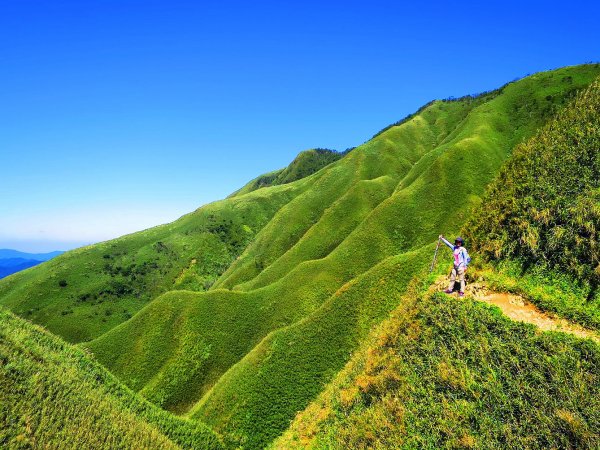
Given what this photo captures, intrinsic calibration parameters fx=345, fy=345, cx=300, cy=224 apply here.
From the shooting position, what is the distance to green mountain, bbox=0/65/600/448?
46.0 metres

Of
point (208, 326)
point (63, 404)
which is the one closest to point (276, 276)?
point (208, 326)

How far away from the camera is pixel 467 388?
18.9m

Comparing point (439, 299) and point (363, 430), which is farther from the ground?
point (439, 299)

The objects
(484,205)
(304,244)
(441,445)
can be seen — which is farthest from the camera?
(304,244)

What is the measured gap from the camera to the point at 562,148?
30.6 m

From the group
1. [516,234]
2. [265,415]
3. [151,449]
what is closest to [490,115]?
[516,234]

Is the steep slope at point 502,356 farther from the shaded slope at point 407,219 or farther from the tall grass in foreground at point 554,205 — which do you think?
the shaded slope at point 407,219

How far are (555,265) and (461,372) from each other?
10.2 m

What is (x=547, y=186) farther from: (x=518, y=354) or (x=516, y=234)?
(x=518, y=354)

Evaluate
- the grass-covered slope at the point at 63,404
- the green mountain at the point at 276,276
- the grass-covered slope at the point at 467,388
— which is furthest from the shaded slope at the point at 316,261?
the grass-covered slope at the point at 467,388

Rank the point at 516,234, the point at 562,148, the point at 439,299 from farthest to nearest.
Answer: the point at 562,148, the point at 516,234, the point at 439,299

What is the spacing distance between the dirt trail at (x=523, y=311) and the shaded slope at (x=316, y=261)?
2069cm

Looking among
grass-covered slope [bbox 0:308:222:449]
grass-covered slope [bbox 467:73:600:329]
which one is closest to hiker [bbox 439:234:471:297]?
grass-covered slope [bbox 467:73:600:329]

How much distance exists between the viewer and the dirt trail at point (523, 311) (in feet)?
61.2
